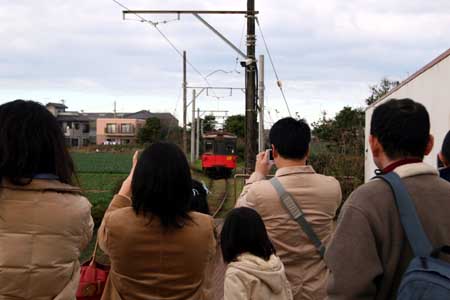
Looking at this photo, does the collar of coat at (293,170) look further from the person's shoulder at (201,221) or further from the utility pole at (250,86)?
the utility pole at (250,86)

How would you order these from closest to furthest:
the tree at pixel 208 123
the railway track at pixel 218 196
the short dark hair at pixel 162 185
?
the short dark hair at pixel 162 185
the railway track at pixel 218 196
the tree at pixel 208 123

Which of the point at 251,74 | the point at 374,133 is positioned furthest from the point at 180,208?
the point at 251,74

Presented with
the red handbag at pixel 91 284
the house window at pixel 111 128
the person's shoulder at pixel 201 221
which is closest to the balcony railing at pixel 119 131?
the house window at pixel 111 128

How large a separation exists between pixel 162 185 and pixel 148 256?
36 cm

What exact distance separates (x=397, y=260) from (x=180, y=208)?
1.19 m

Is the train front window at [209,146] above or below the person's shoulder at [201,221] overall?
below

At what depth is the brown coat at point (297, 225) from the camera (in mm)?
3879

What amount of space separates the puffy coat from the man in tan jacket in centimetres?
25

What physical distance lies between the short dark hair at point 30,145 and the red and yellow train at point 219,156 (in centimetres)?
3930

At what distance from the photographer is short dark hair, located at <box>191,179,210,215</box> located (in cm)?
397

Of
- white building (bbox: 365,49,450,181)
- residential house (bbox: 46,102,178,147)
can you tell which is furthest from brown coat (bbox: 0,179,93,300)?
residential house (bbox: 46,102,178,147)

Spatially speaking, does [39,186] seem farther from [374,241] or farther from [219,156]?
[219,156]

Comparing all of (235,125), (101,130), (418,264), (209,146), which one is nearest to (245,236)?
(418,264)

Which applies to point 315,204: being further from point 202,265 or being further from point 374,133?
point 374,133
